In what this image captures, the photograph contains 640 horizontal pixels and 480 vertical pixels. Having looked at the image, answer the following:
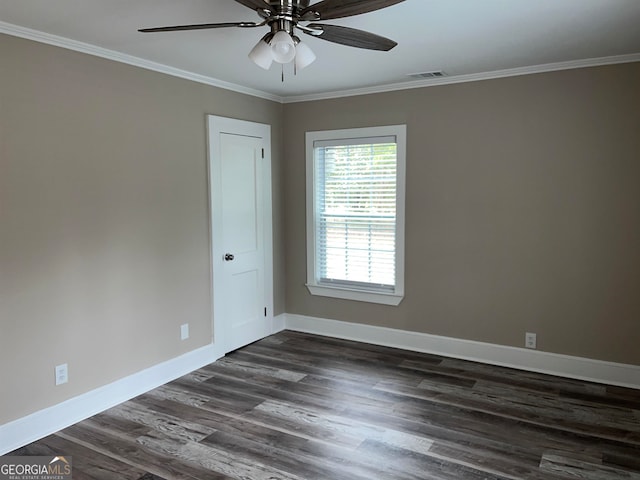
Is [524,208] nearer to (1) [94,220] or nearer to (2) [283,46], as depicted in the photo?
(2) [283,46]

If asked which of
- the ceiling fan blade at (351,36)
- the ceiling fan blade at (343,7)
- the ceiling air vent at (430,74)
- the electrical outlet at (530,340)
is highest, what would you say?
the ceiling air vent at (430,74)

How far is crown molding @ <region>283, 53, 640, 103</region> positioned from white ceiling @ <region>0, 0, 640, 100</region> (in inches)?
0.5

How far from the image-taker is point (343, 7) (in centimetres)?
204

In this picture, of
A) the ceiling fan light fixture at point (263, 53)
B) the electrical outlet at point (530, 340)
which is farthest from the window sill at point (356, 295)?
the ceiling fan light fixture at point (263, 53)

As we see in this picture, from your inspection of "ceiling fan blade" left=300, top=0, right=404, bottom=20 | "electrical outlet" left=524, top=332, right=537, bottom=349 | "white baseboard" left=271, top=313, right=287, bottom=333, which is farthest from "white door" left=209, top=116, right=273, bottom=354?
"electrical outlet" left=524, top=332, right=537, bottom=349

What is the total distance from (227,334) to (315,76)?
7.89 feet

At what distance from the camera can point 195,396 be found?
3.68 m

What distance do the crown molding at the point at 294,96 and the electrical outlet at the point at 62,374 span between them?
2027 mm

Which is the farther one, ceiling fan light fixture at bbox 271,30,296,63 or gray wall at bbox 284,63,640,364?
gray wall at bbox 284,63,640,364

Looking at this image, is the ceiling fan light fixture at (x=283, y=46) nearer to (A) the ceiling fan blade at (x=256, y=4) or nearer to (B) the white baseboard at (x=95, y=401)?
(A) the ceiling fan blade at (x=256, y=4)

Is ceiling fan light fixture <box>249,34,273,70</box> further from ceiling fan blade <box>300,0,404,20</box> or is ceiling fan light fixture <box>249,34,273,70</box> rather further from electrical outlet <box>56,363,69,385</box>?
electrical outlet <box>56,363,69,385</box>

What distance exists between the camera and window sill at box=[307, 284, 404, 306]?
4.70m

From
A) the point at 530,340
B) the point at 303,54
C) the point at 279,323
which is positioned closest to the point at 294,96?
the point at 279,323

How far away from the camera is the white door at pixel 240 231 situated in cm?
438
